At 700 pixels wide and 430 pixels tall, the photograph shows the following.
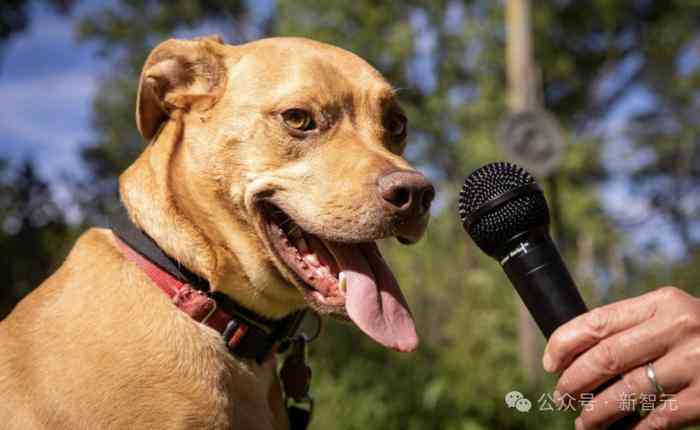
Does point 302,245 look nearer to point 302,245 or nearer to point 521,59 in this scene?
point 302,245

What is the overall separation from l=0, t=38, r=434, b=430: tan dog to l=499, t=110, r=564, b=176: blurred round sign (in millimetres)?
6146

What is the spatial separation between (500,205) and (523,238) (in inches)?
4.3

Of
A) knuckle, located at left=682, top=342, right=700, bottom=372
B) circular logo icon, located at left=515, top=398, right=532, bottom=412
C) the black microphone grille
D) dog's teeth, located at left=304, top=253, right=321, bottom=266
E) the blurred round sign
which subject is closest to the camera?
knuckle, located at left=682, top=342, right=700, bottom=372

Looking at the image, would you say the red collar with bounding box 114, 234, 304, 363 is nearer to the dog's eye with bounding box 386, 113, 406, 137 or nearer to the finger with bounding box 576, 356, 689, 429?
the dog's eye with bounding box 386, 113, 406, 137

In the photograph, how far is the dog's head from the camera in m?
2.51

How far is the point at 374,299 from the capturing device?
8.10 ft

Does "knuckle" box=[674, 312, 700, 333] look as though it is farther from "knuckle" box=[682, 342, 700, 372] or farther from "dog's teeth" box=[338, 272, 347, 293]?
"dog's teeth" box=[338, 272, 347, 293]

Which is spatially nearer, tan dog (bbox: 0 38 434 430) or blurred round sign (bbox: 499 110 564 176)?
tan dog (bbox: 0 38 434 430)

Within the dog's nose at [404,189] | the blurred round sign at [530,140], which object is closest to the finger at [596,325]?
the dog's nose at [404,189]

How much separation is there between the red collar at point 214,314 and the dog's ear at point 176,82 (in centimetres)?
61

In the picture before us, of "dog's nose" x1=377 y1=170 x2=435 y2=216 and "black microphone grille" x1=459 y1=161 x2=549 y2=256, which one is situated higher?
"black microphone grille" x1=459 y1=161 x2=549 y2=256

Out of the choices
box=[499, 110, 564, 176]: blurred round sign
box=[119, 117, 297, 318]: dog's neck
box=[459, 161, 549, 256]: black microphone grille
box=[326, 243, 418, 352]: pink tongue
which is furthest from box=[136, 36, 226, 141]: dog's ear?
box=[499, 110, 564, 176]: blurred round sign

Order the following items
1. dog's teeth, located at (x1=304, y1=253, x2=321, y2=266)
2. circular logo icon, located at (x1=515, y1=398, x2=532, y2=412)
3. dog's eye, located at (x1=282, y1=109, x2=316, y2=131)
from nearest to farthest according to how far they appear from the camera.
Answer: circular logo icon, located at (x1=515, y1=398, x2=532, y2=412) → dog's teeth, located at (x1=304, y1=253, x2=321, y2=266) → dog's eye, located at (x1=282, y1=109, x2=316, y2=131)

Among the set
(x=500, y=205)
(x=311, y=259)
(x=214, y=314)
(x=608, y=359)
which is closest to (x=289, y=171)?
(x=311, y=259)
